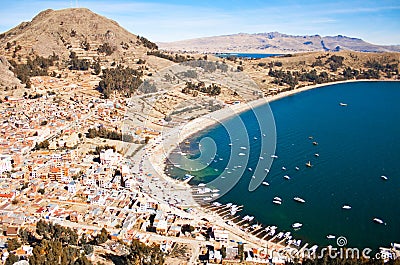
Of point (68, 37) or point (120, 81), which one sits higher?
point (68, 37)

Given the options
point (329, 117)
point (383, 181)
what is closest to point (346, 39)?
point (329, 117)

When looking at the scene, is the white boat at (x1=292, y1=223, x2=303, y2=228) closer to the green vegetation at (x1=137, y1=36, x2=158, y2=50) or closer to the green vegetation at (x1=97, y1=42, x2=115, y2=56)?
the green vegetation at (x1=97, y1=42, x2=115, y2=56)

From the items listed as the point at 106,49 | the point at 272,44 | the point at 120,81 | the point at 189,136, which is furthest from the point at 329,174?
the point at 272,44

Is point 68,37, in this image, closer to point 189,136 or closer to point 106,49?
point 106,49

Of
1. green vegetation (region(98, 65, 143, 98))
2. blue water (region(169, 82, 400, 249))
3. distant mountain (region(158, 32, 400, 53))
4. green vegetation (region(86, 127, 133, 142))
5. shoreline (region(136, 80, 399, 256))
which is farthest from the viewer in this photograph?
distant mountain (region(158, 32, 400, 53))

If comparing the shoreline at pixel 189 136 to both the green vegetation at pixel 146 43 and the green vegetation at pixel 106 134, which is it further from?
the green vegetation at pixel 146 43

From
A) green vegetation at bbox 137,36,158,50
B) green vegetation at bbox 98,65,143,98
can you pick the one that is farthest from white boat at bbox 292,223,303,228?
green vegetation at bbox 137,36,158,50

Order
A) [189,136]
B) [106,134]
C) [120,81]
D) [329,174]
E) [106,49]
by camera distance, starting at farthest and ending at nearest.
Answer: [106,49] < [120,81] < [189,136] < [106,134] < [329,174]
